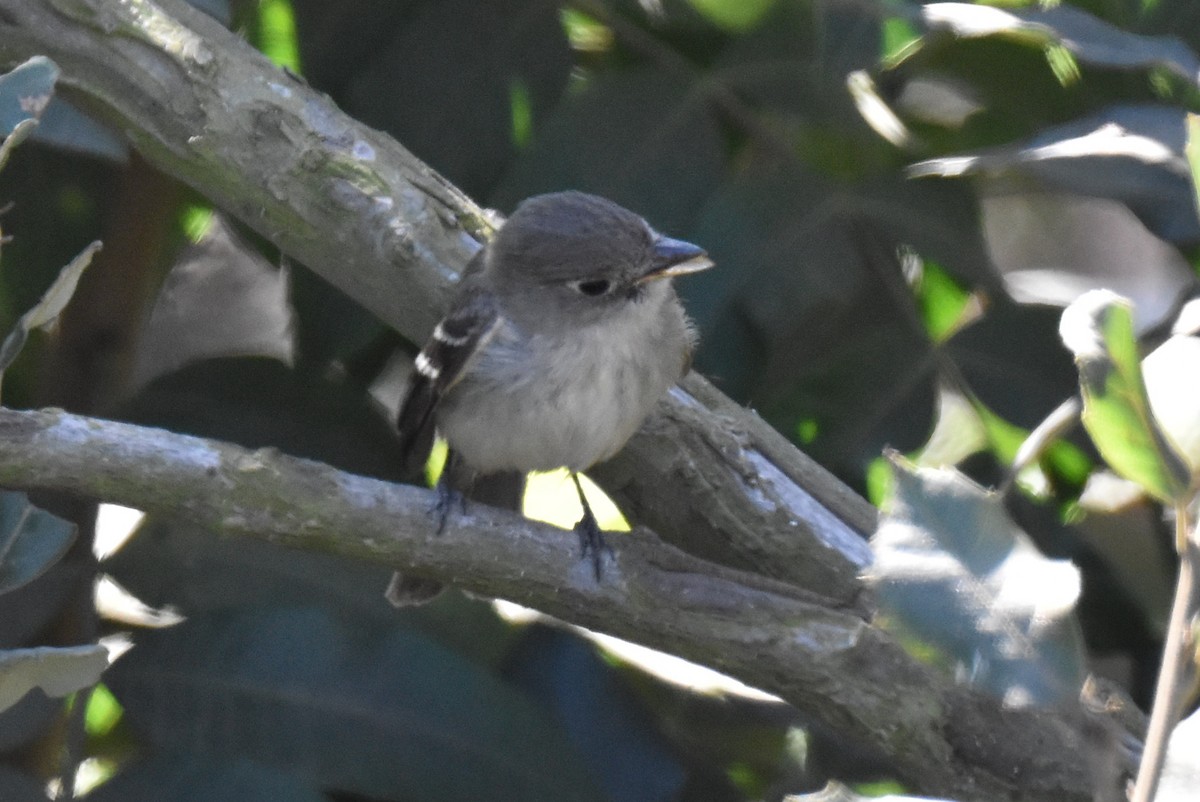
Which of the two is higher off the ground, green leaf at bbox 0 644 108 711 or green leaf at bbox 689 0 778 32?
green leaf at bbox 689 0 778 32

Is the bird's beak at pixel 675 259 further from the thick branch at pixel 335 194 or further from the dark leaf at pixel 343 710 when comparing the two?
the dark leaf at pixel 343 710

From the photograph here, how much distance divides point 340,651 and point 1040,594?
138 cm

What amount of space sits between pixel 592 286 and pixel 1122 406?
170 cm

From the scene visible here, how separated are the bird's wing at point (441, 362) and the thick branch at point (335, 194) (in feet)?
0.17

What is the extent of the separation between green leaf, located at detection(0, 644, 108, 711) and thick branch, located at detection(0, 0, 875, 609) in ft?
3.29

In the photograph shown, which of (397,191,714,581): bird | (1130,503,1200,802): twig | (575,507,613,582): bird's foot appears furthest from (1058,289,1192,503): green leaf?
(397,191,714,581): bird

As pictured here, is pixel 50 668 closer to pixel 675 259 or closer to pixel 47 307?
pixel 47 307

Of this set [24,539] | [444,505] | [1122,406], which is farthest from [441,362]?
[1122,406]

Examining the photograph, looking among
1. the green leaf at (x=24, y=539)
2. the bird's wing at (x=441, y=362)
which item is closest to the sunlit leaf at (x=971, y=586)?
the green leaf at (x=24, y=539)

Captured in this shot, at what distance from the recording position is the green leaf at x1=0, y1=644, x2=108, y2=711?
1.35m

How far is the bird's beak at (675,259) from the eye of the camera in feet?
7.79

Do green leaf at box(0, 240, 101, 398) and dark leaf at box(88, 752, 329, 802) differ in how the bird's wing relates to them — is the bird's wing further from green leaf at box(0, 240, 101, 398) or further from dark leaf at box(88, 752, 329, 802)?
green leaf at box(0, 240, 101, 398)

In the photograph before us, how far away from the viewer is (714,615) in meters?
2.00

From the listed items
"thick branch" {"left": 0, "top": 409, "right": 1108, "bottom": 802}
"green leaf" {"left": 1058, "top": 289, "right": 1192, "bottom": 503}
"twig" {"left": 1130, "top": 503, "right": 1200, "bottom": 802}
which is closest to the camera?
"twig" {"left": 1130, "top": 503, "right": 1200, "bottom": 802}
